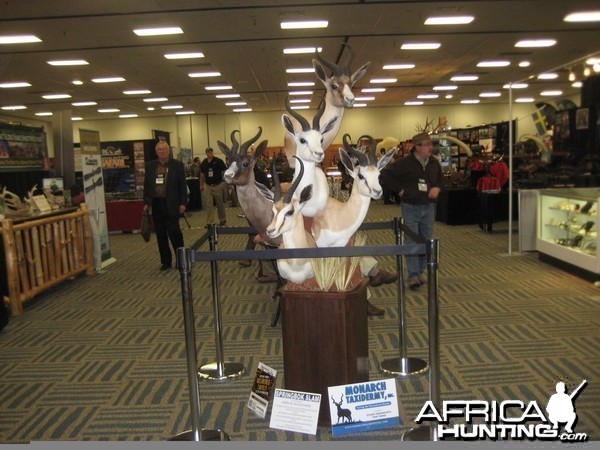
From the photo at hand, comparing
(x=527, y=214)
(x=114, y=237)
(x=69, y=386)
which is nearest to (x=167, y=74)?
(x=114, y=237)

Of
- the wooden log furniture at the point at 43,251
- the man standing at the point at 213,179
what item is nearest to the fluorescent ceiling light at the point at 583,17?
the man standing at the point at 213,179

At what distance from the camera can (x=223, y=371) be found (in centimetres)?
364

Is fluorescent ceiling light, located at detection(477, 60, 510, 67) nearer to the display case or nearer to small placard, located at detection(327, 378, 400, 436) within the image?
the display case

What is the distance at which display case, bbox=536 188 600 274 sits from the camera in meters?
5.73

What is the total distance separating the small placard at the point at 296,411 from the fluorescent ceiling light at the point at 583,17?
952cm

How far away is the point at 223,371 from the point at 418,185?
2.92 metres

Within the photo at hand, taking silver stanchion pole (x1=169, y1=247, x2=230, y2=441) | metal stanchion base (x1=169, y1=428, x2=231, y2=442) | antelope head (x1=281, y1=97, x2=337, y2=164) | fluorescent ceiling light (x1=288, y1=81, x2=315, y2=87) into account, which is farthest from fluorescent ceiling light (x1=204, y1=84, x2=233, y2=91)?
metal stanchion base (x1=169, y1=428, x2=231, y2=442)

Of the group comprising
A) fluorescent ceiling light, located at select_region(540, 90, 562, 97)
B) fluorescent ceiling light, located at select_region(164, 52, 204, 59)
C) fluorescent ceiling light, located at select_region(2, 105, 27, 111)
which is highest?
fluorescent ceiling light, located at select_region(2, 105, 27, 111)

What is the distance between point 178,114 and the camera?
990 inches

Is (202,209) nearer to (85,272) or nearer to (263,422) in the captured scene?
(85,272)

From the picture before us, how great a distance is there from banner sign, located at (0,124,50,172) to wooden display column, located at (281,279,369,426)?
9092 millimetres

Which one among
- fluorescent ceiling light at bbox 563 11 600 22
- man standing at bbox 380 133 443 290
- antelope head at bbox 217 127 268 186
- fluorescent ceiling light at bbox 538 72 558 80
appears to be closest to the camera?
antelope head at bbox 217 127 268 186
